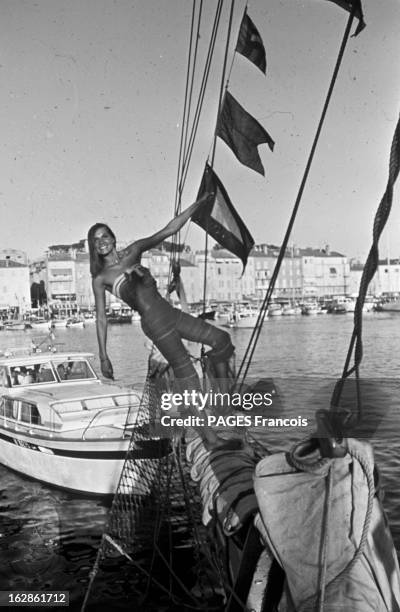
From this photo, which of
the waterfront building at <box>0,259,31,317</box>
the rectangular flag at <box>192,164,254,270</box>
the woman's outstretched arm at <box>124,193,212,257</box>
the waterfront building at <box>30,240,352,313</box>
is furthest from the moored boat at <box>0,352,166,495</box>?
the waterfront building at <box>0,259,31,317</box>

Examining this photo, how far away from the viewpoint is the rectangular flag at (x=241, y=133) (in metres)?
5.32

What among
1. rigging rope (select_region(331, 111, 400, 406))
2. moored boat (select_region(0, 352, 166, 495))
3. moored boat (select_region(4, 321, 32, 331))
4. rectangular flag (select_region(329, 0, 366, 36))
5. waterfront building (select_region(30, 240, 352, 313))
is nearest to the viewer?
rigging rope (select_region(331, 111, 400, 406))

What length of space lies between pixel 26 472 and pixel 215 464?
355 inches

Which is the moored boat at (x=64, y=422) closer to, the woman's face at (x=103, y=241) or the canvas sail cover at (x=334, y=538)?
the woman's face at (x=103, y=241)

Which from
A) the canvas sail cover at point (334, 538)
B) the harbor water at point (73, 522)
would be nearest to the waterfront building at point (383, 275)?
the harbor water at point (73, 522)

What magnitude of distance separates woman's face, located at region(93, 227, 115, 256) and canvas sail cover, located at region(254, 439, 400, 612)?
212 cm

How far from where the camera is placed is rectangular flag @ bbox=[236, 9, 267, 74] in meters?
5.37

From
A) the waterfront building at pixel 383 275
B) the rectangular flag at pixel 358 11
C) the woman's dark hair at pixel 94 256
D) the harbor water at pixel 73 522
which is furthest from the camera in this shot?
the waterfront building at pixel 383 275

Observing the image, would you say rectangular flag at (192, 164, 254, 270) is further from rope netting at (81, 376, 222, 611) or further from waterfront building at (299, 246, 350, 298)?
waterfront building at (299, 246, 350, 298)

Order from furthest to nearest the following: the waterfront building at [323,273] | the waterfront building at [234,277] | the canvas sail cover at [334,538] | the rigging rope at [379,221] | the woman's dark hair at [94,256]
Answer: the waterfront building at [323,273] < the waterfront building at [234,277] < the woman's dark hair at [94,256] < the canvas sail cover at [334,538] < the rigging rope at [379,221]

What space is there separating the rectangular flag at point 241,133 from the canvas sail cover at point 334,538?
3038 mm

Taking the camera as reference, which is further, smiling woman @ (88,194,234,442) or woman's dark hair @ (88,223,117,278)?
woman's dark hair @ (88,223,117,278)

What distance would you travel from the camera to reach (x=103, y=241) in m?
4.52

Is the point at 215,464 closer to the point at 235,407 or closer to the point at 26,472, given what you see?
the point at 235,407
